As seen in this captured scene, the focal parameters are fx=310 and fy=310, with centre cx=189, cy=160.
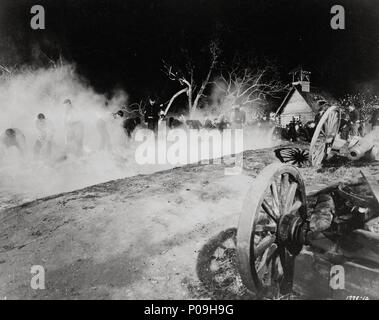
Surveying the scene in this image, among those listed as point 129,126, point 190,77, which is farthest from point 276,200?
point 190,77

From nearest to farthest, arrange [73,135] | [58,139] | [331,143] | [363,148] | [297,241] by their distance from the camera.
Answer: [297,241] → [363,148] → [331,143] → [73,135] → [58,139]

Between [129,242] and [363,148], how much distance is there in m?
5.15

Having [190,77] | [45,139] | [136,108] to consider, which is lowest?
[45,139]

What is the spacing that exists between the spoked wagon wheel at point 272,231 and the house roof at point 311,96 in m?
32.3

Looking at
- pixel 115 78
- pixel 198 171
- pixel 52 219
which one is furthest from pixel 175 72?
pixel 52 219

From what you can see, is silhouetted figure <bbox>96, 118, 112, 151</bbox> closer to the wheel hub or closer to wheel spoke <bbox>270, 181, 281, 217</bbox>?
wheel spoke <bbox>270, 181, 281, 217</bbox>

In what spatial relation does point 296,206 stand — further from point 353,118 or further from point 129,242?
point 353,118

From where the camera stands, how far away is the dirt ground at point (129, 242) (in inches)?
153

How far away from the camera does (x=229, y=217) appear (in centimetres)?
576

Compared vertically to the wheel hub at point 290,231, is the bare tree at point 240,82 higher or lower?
higher

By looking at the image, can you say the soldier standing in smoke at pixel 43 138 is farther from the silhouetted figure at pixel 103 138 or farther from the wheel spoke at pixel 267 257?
the wheel spoke at pixel 267 257

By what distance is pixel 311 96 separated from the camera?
34.9 meters

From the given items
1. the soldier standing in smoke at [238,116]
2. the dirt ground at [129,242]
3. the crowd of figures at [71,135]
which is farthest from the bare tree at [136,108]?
the dirt ground at [129,242]

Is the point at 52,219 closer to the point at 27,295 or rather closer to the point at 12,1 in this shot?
the point at 27,295
